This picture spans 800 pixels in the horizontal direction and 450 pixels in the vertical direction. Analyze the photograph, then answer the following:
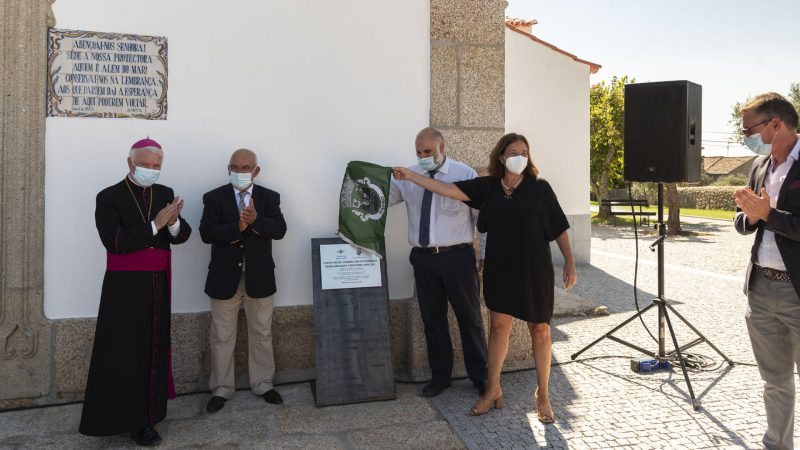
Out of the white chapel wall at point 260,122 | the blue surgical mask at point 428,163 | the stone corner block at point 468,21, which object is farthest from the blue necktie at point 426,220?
the stone corner block at point 468,21

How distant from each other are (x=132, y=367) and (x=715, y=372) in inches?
182

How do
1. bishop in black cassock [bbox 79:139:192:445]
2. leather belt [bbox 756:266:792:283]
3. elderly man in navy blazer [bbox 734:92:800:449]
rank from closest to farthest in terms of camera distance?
elderly man in navy blazer [bbox 734:92:800:449], leather belt [bbox 756:266:792:283], bishop in black cassock [bbox 79:139:192:445]

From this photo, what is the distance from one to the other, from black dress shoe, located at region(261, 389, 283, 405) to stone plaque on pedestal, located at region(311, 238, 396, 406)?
30 centimetres

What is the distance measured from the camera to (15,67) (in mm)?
4199

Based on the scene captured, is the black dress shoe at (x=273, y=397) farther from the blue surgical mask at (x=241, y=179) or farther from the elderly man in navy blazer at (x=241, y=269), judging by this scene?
the blue surgical mask at (x=241, y=179)

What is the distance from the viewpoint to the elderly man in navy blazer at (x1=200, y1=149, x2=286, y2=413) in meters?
4.16

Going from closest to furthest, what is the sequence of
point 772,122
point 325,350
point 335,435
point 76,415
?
1. point 772,122
2. point 335,435
3. point 76,415
4. point 325,350

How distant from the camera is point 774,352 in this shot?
3303mm

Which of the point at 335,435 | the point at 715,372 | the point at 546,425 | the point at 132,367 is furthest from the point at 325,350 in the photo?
the point at 715,372

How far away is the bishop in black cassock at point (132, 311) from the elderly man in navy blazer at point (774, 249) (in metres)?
3.41

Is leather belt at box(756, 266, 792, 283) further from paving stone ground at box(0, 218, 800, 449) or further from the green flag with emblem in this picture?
the green flag with emblem

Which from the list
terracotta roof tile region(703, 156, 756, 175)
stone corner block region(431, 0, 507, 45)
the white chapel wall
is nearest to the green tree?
stone corner block region(431, 0, 507, 45)

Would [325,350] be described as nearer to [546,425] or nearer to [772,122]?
[546,425]

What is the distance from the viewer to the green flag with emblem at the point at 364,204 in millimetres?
4539
